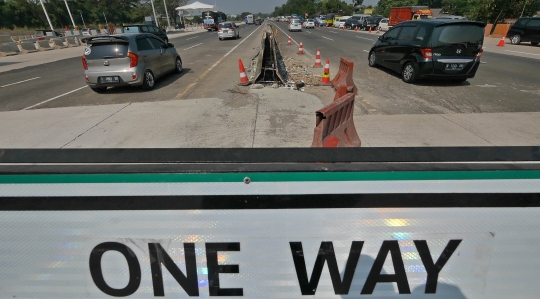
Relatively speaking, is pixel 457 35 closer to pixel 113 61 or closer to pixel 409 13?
pixel 113 61

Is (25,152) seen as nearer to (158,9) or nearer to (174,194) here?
(174,194)

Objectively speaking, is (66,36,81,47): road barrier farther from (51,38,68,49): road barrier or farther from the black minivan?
the black minivan

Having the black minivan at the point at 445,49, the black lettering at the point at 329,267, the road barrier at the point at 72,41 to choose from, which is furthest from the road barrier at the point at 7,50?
the black lettering at the point at 329,267

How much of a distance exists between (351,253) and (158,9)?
11555cm

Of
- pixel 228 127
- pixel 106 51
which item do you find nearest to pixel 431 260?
pixel 228 127

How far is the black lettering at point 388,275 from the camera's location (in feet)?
4.35

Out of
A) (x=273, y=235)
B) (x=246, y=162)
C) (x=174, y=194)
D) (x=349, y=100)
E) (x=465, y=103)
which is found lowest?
(x=465, y=103)

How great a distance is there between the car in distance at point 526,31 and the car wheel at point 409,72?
51.2 ft

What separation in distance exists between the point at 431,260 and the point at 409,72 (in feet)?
33.3

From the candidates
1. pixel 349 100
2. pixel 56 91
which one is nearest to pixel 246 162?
pixel 349 100

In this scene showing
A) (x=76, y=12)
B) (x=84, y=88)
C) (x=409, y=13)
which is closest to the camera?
(x=84, y=88)

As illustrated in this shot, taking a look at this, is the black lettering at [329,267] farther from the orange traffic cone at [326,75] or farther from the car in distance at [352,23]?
the car in distance at [352,23]

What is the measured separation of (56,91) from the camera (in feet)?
33.7

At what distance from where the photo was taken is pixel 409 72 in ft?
32.9
